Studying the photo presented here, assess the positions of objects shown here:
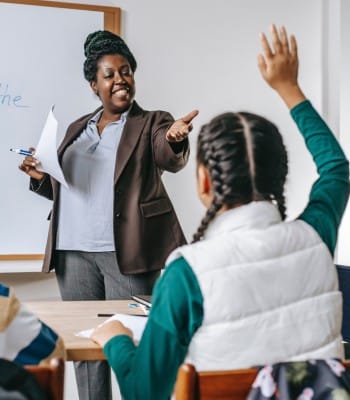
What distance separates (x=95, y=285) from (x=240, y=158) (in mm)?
1334

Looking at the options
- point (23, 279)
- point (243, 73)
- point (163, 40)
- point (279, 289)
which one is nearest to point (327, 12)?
point (243, 73)

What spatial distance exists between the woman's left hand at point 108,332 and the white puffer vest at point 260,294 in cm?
25

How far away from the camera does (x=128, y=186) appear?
2186mm

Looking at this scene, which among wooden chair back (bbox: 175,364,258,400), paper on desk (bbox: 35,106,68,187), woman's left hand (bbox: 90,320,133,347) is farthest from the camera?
paper on desk (bbox: 35,106,68,187)

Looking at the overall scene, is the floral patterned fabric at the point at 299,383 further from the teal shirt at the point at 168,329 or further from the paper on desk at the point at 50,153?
the paper on desk at the point at 50,153

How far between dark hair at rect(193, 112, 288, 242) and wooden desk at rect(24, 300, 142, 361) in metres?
0.43

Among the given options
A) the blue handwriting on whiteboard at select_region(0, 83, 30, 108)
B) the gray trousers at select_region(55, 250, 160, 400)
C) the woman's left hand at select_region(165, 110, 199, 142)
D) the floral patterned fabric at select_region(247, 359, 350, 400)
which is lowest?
the gray trousers at select_region(55, 250, 160, 400)

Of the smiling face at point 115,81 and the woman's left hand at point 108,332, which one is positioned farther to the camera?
the smiling face at point 115,81

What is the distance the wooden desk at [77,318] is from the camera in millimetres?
1244

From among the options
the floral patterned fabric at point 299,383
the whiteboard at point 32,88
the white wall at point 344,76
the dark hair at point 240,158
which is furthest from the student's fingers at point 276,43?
the white wall at point 344,76

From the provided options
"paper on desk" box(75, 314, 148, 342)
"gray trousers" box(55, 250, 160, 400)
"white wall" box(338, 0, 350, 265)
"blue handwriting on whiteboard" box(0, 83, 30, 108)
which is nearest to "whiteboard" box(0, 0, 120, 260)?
"blue handwriting on whiteboard" box(0, 83, 30, 108)

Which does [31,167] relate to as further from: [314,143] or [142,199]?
[314,143]

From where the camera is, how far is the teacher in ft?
6.99

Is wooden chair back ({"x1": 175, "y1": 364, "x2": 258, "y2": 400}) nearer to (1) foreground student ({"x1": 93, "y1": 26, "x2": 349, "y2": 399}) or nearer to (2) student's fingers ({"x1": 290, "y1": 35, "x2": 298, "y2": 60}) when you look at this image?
(1) foreground student ({"x1": 93, "y1": 26, "x2": 349, "y2": 399})
